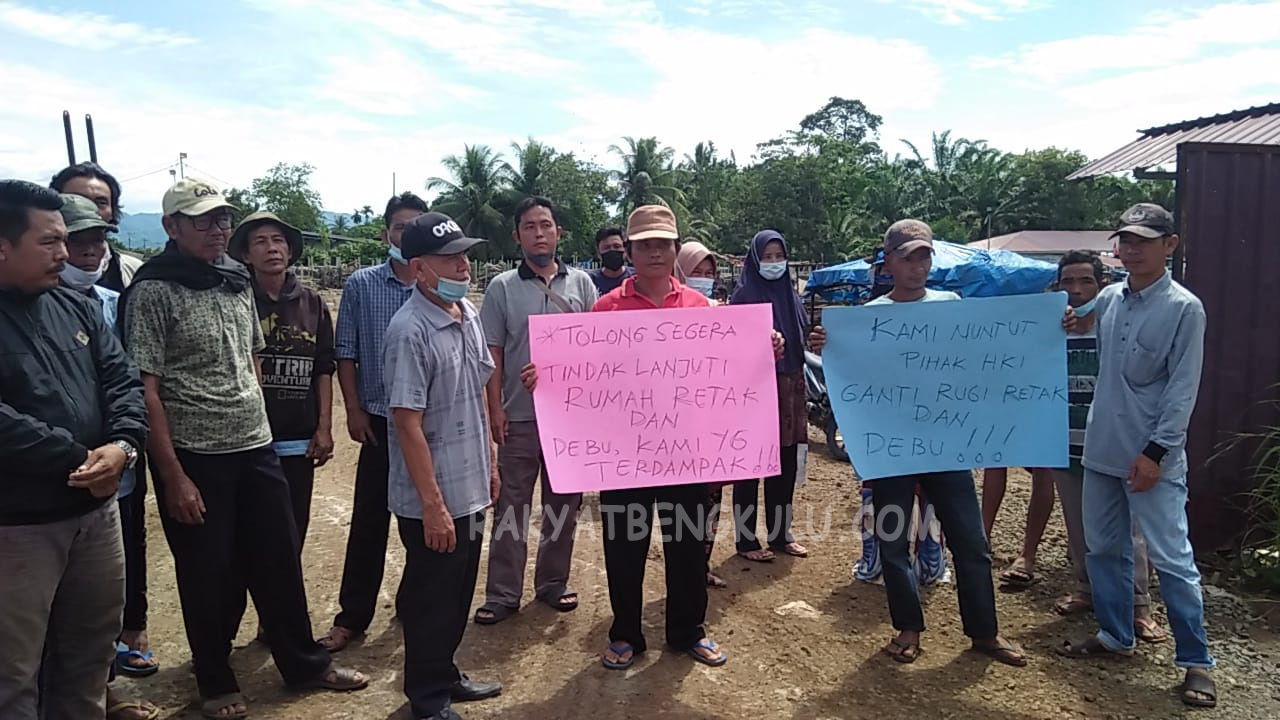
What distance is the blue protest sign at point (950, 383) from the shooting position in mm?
3514

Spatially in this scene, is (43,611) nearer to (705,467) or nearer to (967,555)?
(705,467)

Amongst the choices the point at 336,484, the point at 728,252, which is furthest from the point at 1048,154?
A: the point at 336,484

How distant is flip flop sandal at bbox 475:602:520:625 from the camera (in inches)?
156

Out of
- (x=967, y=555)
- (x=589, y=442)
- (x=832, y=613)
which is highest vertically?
(x=589, y=442)

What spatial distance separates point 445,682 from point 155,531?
12.2 feet

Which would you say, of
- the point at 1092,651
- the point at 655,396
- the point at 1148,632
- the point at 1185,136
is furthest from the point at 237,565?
the point at 1185,136

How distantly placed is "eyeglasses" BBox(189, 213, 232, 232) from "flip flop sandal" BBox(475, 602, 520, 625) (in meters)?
2.18

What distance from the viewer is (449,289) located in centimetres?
290

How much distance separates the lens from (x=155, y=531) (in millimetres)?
5566

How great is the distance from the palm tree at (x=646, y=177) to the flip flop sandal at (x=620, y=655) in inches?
1568

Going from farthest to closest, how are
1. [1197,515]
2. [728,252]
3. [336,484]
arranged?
[728,252], [336,484], [1197,515]

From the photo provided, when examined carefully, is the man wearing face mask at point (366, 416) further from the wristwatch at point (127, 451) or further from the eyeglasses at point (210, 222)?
the wristwatch at point (127, 451)

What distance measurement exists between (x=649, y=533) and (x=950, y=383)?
5.07 feet

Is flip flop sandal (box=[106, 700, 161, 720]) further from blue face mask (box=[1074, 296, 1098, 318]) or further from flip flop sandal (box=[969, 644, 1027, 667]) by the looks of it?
blue face mask (box=[1074, 296, 1098, 318])
